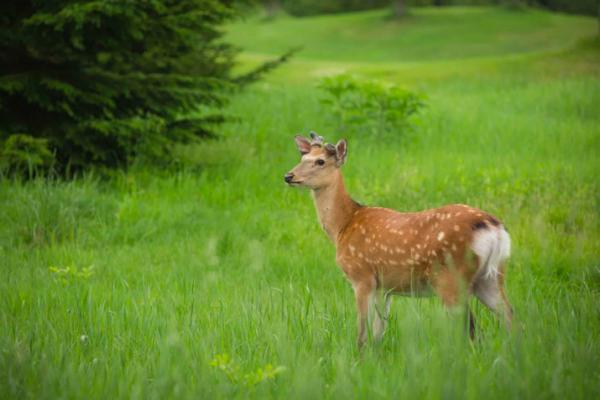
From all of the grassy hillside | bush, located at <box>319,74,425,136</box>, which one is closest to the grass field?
bush, located at <box>319,74,425,136</box>

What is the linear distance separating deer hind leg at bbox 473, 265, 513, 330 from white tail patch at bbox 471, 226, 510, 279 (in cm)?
14

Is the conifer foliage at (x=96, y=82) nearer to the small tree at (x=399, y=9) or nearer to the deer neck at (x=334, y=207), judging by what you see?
the deer neck at (x=334, y=207)

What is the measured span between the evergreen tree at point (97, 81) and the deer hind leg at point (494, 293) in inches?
226

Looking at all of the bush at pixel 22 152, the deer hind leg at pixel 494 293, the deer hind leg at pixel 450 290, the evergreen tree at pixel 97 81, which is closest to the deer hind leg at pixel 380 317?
the deer hind leg at pixel 450 290

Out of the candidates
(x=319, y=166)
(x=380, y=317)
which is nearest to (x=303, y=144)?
(x=319, y=166)

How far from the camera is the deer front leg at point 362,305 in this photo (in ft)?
15.9

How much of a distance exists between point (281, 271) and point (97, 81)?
14.3 ft

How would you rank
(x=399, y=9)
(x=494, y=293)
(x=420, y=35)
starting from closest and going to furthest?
(x=494, y=293) < (x=420, y=35) < (x=399, y=9)

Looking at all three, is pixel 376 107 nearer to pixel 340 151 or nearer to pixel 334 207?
pixel 340 151

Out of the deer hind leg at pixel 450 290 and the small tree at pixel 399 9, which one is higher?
the deer hind leg at pixel 450 290

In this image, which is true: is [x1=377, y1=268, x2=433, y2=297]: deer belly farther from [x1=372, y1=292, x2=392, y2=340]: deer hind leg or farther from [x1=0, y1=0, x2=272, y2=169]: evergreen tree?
[x1=0, y1=0, x2=272, y2=169]: evergreen tree

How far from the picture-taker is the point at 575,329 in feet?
14.1

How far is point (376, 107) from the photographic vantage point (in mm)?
13633

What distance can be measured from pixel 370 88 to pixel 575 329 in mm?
9307
